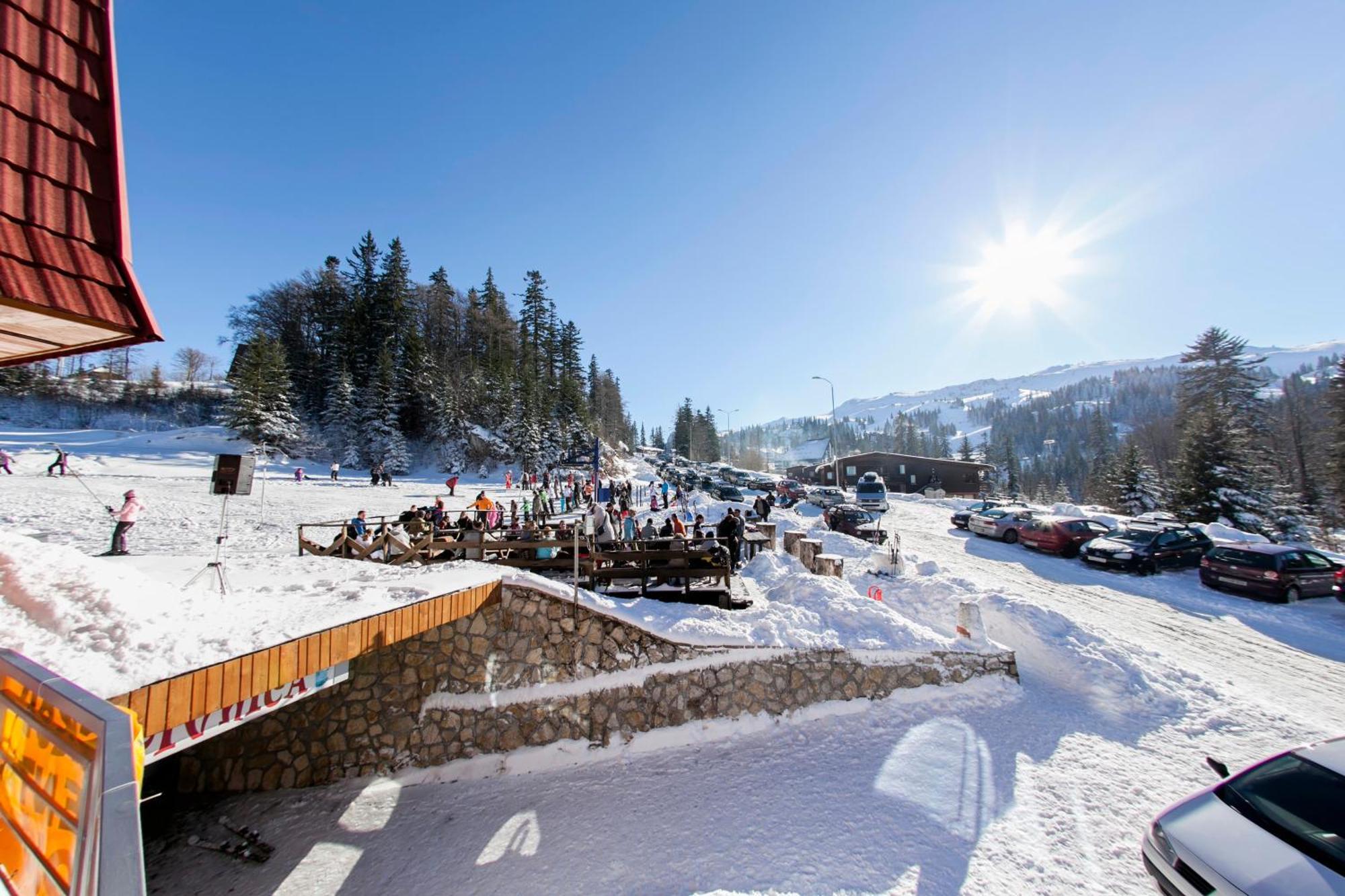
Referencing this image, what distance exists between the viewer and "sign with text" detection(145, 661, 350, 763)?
174 inches

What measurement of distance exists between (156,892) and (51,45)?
31.4 feet

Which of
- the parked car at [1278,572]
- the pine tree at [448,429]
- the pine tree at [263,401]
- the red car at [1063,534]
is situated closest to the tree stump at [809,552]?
the parked car at [1278,572]

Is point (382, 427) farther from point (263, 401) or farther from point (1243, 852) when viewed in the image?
point (1243, 852)

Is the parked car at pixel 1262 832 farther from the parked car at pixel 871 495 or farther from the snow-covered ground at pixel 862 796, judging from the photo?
the parked car at pixel 871 495

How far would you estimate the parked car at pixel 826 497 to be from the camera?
29844mm

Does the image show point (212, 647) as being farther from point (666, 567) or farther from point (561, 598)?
point (666, 567)

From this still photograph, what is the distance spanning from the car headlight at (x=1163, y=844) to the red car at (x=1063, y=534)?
633 inches

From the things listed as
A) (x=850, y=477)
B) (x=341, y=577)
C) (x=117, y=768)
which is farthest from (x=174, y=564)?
(x=850, y=477)

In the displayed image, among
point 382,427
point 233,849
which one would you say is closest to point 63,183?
point 233,849

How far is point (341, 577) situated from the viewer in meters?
7.54

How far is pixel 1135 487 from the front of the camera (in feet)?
107

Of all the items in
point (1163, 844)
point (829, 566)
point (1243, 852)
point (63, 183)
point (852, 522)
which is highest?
point (63, 183)

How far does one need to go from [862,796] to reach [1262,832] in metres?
3.49

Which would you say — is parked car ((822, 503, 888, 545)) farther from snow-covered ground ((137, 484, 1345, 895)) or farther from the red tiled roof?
the red tiled roof
